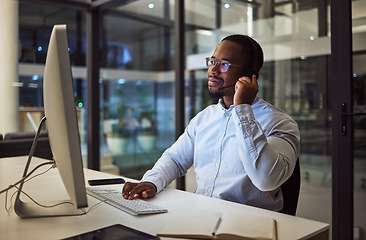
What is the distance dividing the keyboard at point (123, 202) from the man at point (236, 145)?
6 centimetres

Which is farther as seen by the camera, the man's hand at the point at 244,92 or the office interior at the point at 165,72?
the office interior at the point at 165,72

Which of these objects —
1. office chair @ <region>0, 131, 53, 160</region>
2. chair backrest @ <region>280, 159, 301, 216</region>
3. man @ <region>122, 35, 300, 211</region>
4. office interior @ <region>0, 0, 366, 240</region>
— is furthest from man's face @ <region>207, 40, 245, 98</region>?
office chair @ <region>0, 131, 53, 160</region>

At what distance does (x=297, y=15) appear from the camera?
2.83 metres

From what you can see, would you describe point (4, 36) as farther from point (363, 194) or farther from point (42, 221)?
point (363, 194)

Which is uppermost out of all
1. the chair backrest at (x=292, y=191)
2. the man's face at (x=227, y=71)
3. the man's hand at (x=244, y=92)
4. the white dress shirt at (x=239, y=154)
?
the man's face at (x=227, y=71)

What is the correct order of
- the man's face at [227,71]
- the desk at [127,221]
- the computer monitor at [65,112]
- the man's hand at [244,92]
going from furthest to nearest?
the man's face at [227,71] → the man's hand at [244,92] → the desk at [127,221] → the computer monitor at [65,112]

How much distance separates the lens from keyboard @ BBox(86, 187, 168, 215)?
49.2 inches

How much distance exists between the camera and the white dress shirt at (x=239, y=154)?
1.48m

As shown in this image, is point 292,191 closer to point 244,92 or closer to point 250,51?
point 244,92

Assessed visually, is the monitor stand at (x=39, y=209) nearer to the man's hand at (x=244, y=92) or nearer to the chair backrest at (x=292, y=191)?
the man's hand at (x=244, y=92)

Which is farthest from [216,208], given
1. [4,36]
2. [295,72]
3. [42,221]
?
[4,36]

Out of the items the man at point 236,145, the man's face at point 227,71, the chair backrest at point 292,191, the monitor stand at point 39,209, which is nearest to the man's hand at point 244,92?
the man at point 236,145

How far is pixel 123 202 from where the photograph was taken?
4.43ft

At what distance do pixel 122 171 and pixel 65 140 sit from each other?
4.86 metres
